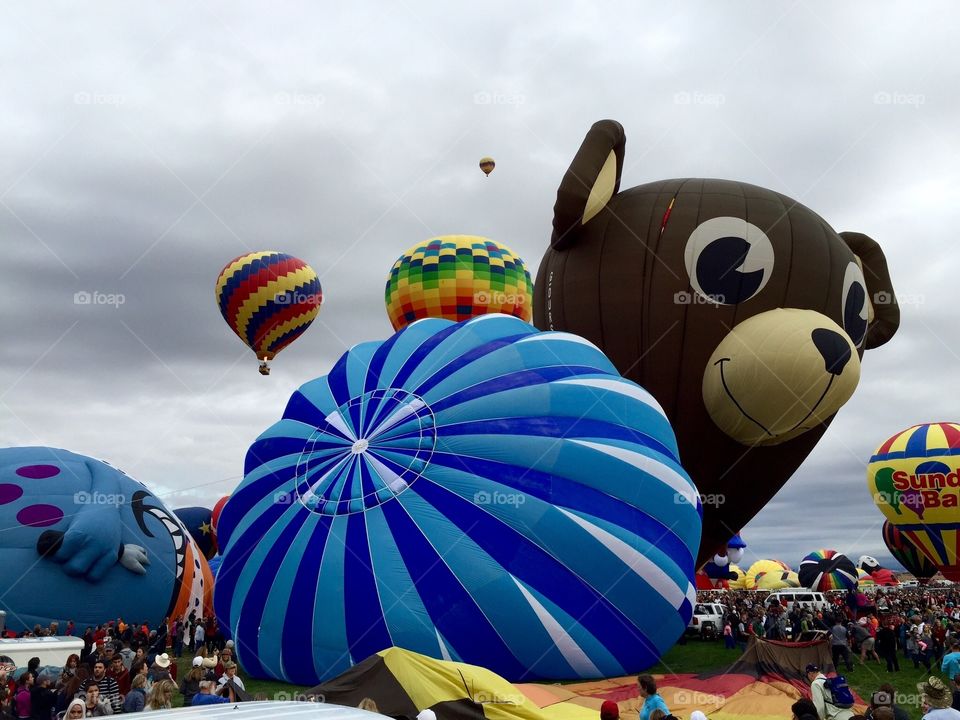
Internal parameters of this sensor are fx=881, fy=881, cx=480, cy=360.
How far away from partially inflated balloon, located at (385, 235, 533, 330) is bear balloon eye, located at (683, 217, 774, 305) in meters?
8.83

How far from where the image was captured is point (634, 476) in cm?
901

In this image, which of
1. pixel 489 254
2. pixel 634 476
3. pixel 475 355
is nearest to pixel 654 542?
pixel 634 476

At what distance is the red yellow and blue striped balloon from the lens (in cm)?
2386

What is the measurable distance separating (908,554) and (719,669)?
22.1 meters

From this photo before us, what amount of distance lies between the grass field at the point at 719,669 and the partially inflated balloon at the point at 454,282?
10.9 m

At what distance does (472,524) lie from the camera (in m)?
8.40
